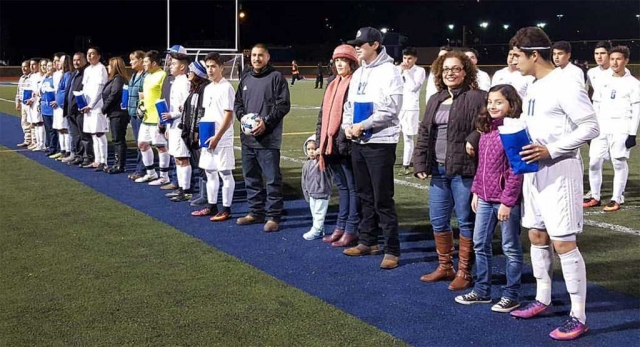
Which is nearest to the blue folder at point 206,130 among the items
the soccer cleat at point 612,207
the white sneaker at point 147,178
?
the white sneaker at point 147,178

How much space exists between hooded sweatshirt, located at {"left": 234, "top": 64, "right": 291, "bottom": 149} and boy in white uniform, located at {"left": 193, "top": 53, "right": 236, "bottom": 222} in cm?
28

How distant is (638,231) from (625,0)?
210ft

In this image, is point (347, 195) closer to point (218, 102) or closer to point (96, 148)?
point (218, 102)

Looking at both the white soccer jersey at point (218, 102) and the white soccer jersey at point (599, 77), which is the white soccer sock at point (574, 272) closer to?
the white soccer jersey at point (218, 102)

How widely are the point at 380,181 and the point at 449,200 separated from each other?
71 cm

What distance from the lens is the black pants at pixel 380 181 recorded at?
6.29 meters

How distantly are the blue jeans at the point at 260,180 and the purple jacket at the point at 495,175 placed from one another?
309cm

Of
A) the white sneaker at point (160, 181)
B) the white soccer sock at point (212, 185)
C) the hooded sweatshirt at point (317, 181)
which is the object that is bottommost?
the white sneaker at point (160, 181)

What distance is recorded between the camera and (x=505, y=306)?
5.21m

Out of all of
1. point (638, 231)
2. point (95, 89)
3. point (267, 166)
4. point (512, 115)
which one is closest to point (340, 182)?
point (267, 166)

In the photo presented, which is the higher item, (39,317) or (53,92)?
(53,92)

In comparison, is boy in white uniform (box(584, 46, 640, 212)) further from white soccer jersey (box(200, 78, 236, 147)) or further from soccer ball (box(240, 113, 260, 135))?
white soccer jersey (box(200, 78, 236, 147))

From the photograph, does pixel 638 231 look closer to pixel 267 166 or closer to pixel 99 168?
pixel 267 166

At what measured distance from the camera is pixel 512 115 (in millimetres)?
4996
